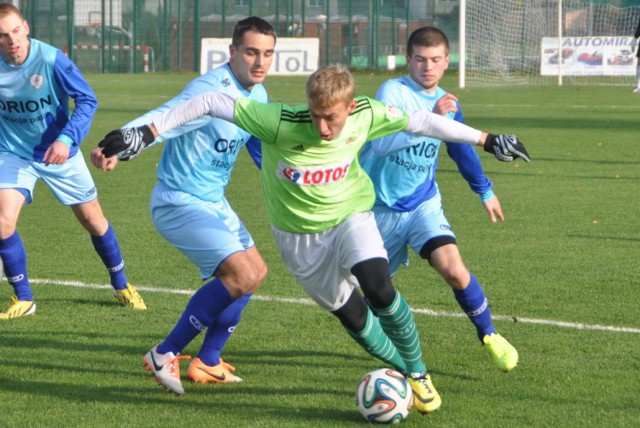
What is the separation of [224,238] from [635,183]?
8.89 meters

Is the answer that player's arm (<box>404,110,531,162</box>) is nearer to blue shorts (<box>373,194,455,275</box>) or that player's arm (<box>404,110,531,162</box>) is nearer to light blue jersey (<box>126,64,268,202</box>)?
blue shorts (<box>373,194,455,275</box>)


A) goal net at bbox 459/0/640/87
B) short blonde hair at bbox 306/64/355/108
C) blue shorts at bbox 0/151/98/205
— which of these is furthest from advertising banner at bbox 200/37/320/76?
short blonde hair at bbox 306/64/355/108

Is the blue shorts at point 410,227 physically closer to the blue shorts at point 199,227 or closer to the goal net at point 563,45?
the blue shorts at point 199,227

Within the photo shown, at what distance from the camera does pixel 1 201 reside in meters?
7.03

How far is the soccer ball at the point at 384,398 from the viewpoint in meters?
4.86

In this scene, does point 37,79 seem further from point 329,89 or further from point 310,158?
point 329,89

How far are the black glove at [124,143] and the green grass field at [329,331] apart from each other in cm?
118

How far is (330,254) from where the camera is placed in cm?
510

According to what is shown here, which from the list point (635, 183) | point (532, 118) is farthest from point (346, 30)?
point (635, 183)

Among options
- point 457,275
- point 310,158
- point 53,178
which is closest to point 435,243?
point 457,275

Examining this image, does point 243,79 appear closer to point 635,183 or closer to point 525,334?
point 525,334

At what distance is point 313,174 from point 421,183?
1.17 m

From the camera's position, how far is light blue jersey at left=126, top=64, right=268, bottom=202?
5.68m

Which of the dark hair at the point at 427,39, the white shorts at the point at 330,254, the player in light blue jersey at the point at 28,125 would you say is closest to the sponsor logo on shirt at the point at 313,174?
the white shorts at the point at 330,254
